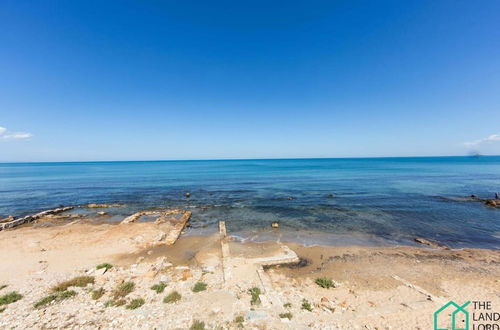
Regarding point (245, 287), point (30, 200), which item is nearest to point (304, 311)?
point (245, 287)

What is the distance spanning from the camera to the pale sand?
7.30 m

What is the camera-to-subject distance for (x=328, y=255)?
44.9 ft

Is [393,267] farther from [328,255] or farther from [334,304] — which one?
[334,304]

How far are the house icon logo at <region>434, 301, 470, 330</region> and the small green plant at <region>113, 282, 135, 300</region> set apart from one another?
12.2m

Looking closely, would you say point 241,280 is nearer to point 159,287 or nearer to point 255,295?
point 255,295

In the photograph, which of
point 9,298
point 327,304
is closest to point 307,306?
point 327,304

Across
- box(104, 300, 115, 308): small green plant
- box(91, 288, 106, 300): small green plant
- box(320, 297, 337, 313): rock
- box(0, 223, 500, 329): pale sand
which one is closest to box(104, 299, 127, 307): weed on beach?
box(104, 300, 115, 308): small green plant

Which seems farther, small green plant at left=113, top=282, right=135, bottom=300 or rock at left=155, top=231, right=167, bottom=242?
rock at left=155, top=231, right=167, bottom=242

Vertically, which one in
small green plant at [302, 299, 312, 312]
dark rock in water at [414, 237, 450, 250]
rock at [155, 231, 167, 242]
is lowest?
dark rock in water at [414, 237, 450, 250]

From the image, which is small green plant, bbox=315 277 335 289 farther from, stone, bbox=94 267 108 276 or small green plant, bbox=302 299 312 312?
stone, bbox=94 267 108 276

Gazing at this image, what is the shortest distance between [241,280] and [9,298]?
9694 mm

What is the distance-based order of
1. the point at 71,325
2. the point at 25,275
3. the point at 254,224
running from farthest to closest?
1. the point at 254,224
2. the point at 25,275
3. the point at 71,325

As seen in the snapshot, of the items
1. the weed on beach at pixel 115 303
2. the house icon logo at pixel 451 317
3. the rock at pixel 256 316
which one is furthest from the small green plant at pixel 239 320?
the house icon logo at pixel 451 317

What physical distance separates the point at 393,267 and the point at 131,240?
18.2 meters
